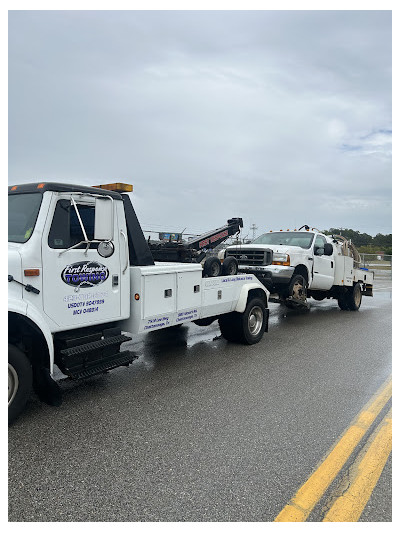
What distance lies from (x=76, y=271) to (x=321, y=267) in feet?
24.6

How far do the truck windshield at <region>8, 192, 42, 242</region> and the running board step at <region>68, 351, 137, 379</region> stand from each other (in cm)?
148

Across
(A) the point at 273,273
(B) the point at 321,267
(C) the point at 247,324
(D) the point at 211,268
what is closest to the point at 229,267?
(D) the point at 211,268

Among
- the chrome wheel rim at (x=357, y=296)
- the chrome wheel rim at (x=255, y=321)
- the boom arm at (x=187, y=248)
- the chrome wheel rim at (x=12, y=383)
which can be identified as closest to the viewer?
the chrome wheel rim at (x=12, y=383)

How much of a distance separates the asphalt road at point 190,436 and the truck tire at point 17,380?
0.64ft

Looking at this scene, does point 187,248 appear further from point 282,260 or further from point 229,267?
point 282,260

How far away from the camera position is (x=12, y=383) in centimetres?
373

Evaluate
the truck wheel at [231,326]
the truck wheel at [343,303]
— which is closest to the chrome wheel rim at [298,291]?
the truck wheel at [231,326]

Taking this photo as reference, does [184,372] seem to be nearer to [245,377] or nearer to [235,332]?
[245,377]

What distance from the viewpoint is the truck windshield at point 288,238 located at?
10148 mm

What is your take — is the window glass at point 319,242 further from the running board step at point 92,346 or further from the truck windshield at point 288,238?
the running board step at point 92,346

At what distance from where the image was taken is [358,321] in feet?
32.6

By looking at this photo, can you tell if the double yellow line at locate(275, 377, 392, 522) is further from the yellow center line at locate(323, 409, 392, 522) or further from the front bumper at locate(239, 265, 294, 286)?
the front bumper at locate(239, 265, 294, 286)

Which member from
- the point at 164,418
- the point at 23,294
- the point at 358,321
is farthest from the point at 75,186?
the point at 358,321

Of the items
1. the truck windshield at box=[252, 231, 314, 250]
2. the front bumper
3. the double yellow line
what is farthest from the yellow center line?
the truck windshield at box=[252, 231, 314, 250]
